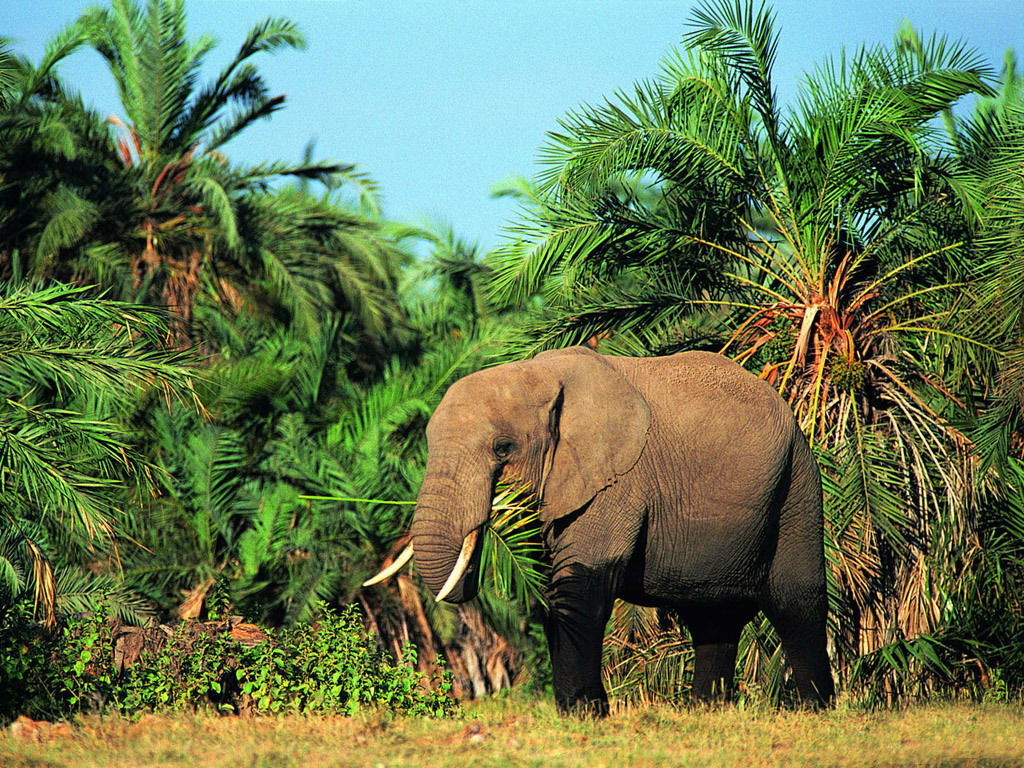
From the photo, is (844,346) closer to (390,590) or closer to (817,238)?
(817,238)

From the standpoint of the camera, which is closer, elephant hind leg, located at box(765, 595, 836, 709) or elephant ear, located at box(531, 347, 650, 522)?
elephant ear, located at box(531, 347, 650, 522)

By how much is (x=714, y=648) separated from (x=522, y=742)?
260 cm

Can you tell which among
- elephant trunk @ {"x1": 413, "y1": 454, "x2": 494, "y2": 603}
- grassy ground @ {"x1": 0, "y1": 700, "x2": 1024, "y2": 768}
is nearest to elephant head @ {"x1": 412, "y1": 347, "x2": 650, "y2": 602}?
elephant trunk @ {"x1": 413, "y1": 454, "x2": 494, "y2": 603}

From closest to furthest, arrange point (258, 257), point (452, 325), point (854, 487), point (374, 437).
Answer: point (854, 487), point (374, 437), point (258, 257), point (452, 325)

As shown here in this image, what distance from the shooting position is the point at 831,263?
472 inches

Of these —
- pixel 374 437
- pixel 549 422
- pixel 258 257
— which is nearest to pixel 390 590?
pixel 374 437

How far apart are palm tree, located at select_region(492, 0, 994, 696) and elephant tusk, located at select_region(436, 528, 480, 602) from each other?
15.2 feet

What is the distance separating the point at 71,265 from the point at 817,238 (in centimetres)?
918

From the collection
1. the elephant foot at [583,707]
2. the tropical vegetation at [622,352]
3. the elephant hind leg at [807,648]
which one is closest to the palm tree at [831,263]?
the tropical vegetation at [622,352]

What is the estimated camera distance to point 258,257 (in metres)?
17.5

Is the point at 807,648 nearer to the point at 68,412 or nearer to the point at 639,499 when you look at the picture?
the point at 639,499

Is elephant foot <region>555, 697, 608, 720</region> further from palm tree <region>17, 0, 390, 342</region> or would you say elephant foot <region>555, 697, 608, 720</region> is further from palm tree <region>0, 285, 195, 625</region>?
palm tree <region>17, 0, 390, 342</region>

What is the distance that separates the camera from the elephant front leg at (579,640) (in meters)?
7.52

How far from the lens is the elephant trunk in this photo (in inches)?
282
